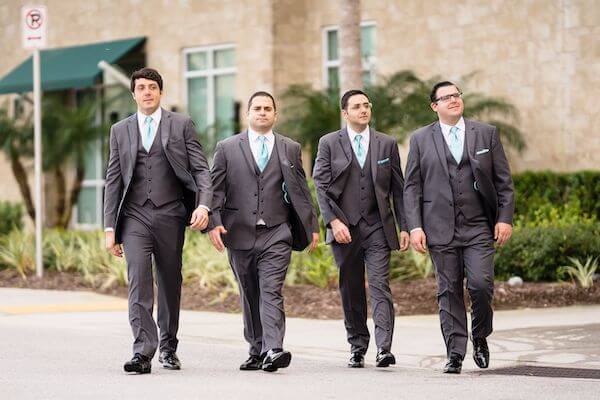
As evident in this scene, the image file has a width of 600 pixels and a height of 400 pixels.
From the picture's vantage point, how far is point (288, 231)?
10.3m

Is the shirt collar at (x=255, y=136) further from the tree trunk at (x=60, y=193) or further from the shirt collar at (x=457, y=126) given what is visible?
the tree trunk at (x=60, y=193)

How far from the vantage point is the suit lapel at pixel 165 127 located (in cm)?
1002

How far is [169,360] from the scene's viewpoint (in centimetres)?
1017

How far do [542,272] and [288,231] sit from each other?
608cm

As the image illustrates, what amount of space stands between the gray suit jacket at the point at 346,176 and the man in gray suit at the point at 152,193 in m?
0.97

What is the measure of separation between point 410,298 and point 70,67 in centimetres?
1337

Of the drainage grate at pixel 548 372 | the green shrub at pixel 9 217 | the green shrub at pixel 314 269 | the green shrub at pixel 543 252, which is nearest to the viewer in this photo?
the drainage grate at pixel 548 372

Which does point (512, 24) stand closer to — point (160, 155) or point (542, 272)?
point (542, 272)

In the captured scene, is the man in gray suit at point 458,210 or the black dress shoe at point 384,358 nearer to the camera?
the man in gray suit at point 458,210

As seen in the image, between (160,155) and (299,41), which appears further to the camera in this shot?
(299,41)

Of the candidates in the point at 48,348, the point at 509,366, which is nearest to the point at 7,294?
the point at 48,348

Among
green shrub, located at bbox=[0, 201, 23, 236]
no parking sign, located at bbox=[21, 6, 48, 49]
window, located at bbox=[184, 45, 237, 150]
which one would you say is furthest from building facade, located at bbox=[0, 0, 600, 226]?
no parking sign, located at bbox=[21, 6, 48, 49]

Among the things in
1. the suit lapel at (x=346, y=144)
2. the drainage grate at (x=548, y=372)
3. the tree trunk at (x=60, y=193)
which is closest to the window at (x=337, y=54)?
the tree trunk at (x=60, y=193)

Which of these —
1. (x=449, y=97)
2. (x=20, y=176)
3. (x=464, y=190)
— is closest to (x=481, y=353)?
(x=464, y=190)
